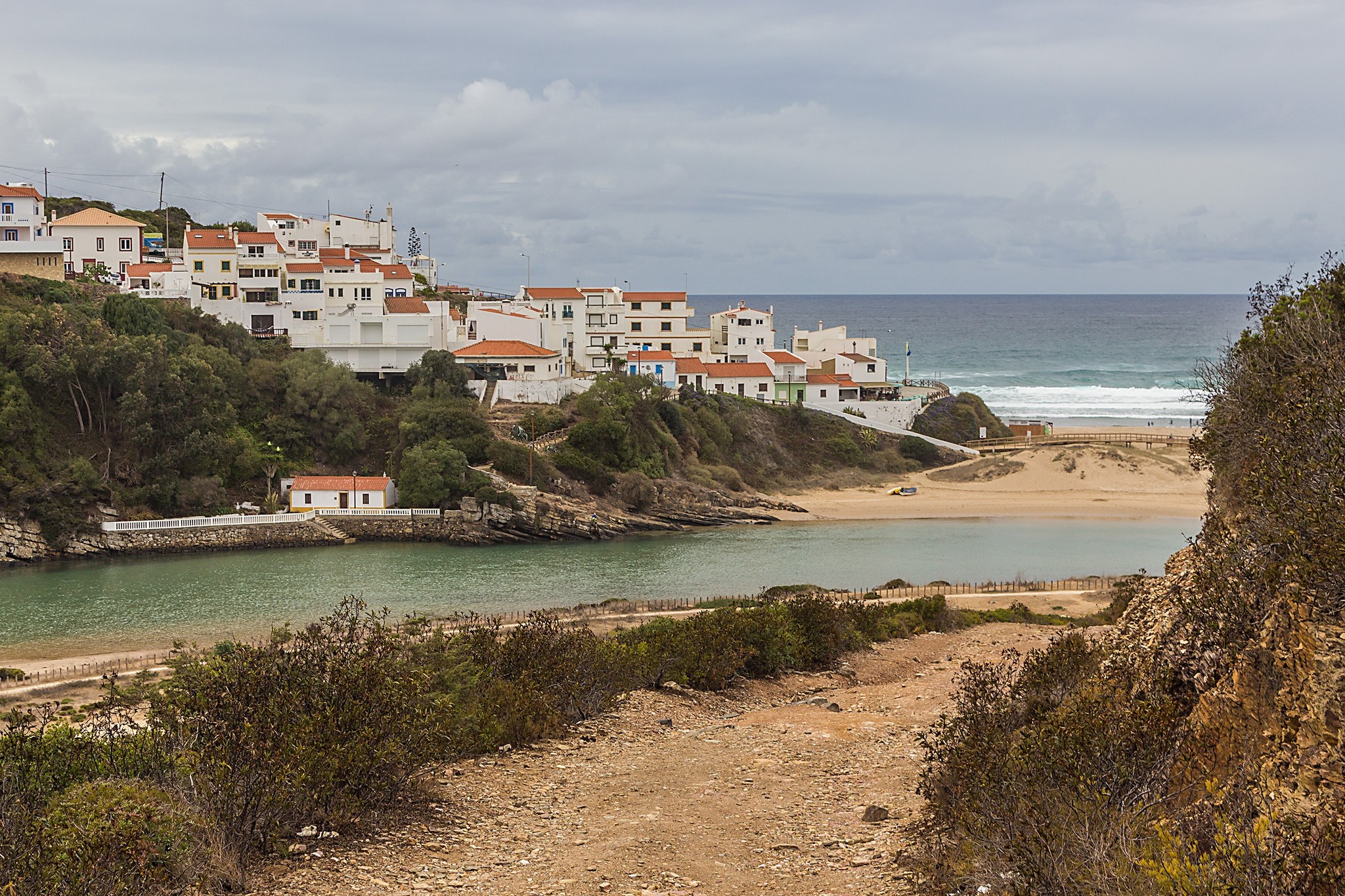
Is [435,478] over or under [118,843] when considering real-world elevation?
over

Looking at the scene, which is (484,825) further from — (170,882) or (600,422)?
(600,422)

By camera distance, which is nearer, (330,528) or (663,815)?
Result: (663,815)

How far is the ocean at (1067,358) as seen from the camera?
8069cm

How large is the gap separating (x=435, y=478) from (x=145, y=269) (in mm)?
23681

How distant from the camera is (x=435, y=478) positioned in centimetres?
4541

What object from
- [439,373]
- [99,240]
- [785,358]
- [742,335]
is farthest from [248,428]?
[742,335]

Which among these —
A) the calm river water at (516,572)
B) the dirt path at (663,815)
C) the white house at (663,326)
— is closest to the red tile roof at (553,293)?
the white house at (663,326)

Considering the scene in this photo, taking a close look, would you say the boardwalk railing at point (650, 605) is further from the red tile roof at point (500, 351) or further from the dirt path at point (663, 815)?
the red tile roof at point (500, 351)

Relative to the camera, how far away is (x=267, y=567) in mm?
39344

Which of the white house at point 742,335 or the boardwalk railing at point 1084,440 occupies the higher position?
the white house at point 742,335

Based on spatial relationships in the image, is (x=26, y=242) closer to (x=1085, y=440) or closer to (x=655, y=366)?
(x=655, y=366)

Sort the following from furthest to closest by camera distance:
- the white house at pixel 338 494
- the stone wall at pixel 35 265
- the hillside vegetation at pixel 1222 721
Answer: the stone wall at pixel 35 265, the white house at pixel 338 494, the hillside vegetation at pixel 1222 721

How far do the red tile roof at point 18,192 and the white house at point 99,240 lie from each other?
3.09 m

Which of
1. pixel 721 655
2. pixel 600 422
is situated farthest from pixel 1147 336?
pixel 721 655
